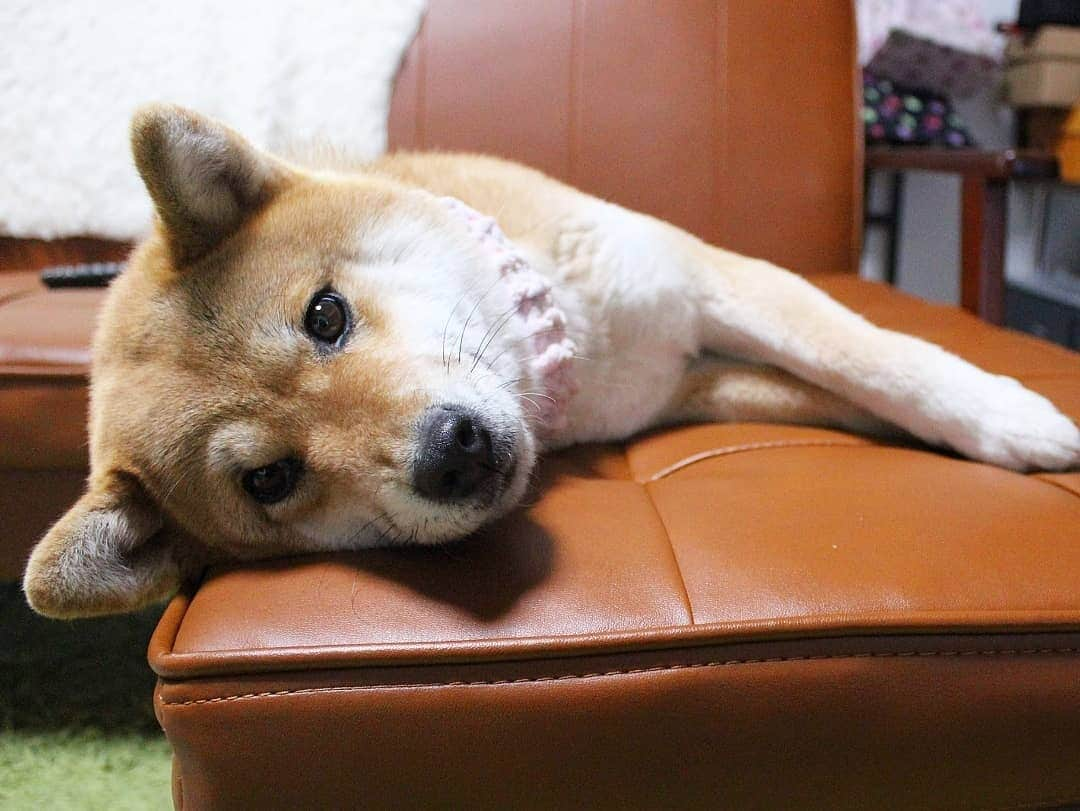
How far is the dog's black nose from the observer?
2.94 ft

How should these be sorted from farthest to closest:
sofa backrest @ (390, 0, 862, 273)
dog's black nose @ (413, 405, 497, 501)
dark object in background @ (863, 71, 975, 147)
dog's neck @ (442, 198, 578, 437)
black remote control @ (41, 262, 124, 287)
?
dark object in background @ (863, 71, 975, 147), sofa backrest @ (390, 0, 862, 273), black remote control @ (41, 262, 124, 287), dog's neck @ (442, 198, 578, 437), dog's black nose @ (413, 405, 497, 501)

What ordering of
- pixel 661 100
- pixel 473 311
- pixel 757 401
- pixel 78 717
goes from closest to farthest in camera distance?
pixel 473 311
pixel 757 401
pixel 78 717
pixel 661 100

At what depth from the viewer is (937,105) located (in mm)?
2775

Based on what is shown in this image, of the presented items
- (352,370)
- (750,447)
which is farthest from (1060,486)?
(352,370)

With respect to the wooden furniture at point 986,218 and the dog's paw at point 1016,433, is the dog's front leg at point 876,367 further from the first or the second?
the wooden furniture at point 986,218

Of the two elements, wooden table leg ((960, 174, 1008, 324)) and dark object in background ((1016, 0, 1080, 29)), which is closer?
wooden table leg ((960, 174, 1008, 324))

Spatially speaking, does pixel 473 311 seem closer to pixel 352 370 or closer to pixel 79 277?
pixel 352 370

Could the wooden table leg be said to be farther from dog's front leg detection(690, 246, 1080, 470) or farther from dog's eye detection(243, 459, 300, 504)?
dog's eye detection(243, 459, 300, 504)

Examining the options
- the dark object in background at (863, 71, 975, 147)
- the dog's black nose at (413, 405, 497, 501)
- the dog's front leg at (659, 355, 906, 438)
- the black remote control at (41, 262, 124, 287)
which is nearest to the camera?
the dog's black nose at (413, 405, 497, 501)

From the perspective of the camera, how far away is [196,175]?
101 centimetres

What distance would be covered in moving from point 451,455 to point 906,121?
240cm

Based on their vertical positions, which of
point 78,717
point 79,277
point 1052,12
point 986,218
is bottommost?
point 78,717

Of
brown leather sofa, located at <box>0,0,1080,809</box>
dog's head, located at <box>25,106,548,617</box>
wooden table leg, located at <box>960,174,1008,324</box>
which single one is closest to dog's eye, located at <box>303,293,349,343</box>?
dog's head, located at <box>25,106,548,617</box>

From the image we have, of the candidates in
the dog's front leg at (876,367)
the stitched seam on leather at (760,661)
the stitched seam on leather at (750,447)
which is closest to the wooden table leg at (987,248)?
the dog's front leg at (876,367)
